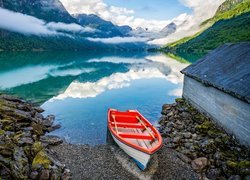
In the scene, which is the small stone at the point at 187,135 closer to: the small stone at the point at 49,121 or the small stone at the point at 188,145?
the small stone at the point at 188,145

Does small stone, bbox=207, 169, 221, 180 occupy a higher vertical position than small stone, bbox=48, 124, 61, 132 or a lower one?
higher

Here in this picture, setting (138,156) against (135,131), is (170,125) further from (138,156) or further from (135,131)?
(138,156)

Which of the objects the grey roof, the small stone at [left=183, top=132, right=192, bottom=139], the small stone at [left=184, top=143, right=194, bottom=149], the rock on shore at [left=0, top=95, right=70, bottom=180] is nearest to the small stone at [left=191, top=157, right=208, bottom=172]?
the small stone at [left=184, top=143, right=194, bottom=149]

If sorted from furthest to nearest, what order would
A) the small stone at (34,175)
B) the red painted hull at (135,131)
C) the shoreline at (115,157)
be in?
the red painted hull at (135,131) < the shoreline at (115,157) < the small stone at (34,175)

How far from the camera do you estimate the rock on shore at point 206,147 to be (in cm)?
1488

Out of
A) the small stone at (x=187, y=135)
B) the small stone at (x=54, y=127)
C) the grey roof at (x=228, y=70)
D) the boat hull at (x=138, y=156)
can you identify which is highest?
the grey roof at (x=228, y=70)

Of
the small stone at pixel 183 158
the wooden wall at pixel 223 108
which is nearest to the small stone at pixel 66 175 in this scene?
the small stone at pixel 183 158

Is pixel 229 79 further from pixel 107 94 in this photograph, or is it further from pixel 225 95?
pixel 107 94

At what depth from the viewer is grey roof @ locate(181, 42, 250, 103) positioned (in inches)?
713

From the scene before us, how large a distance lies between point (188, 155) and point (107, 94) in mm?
24602

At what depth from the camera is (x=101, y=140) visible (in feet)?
71.2

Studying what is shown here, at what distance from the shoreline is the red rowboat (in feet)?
2.75

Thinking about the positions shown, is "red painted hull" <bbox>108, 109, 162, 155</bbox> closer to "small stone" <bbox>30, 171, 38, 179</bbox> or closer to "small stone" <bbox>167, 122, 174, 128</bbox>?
"small stone" <bbox>167, 122, 174, 128</bbox>

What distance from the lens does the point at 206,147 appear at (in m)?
17.1
